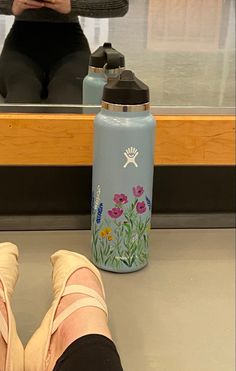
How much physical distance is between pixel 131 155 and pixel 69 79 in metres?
0.32

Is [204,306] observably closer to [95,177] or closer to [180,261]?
[180,261]

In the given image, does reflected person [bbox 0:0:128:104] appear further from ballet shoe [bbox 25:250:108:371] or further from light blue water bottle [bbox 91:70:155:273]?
ballet shoe [bbox 25:250:108:371]

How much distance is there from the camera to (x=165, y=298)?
0.84 m

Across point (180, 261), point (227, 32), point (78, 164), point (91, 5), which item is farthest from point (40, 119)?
point (227, 32)

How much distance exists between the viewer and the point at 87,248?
98cm

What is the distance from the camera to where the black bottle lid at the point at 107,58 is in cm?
102

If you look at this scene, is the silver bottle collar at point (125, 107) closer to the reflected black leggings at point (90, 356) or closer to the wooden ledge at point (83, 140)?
the wooden ledge at point (83, 140)

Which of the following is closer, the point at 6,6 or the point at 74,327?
the point at 74,327

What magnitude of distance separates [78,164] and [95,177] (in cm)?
15

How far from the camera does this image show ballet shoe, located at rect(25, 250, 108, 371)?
23.3 inches

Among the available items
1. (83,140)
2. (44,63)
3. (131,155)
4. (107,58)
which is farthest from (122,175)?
(44,63)

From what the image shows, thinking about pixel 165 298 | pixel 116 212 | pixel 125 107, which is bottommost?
pixel 165 298

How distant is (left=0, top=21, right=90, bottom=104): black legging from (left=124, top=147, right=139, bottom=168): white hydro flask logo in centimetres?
27

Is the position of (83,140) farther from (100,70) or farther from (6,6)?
(6,6)
